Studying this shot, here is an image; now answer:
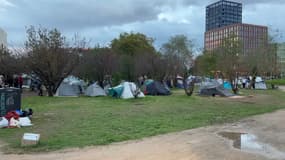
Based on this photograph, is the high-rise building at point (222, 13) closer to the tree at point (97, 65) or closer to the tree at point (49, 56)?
the tree at point (97, 65)

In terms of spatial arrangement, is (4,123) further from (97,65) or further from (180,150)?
(97,65)

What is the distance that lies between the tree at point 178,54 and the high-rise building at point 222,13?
19.3 meters

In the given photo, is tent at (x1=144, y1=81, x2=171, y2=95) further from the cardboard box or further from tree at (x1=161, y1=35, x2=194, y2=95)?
the cardboard box

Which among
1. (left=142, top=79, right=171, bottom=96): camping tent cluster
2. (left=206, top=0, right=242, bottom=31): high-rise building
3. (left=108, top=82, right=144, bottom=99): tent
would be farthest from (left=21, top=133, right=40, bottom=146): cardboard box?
(left=206, top=0, right=242, bottom=31): high-rise building

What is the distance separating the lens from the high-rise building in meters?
72.0

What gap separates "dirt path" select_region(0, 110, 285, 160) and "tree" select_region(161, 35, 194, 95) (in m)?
24.9

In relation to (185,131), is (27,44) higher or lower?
higher

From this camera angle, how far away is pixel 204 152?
24.0 feet

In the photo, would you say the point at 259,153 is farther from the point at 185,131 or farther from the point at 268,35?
the point at 268,35

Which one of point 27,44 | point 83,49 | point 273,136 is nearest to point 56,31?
point 27,44

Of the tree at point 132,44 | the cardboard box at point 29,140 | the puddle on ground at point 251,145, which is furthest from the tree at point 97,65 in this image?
the cardboard box at point 29,140

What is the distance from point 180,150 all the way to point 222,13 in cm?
7090

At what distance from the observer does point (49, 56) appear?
23578 millimetres

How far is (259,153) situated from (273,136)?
2.35 metres
